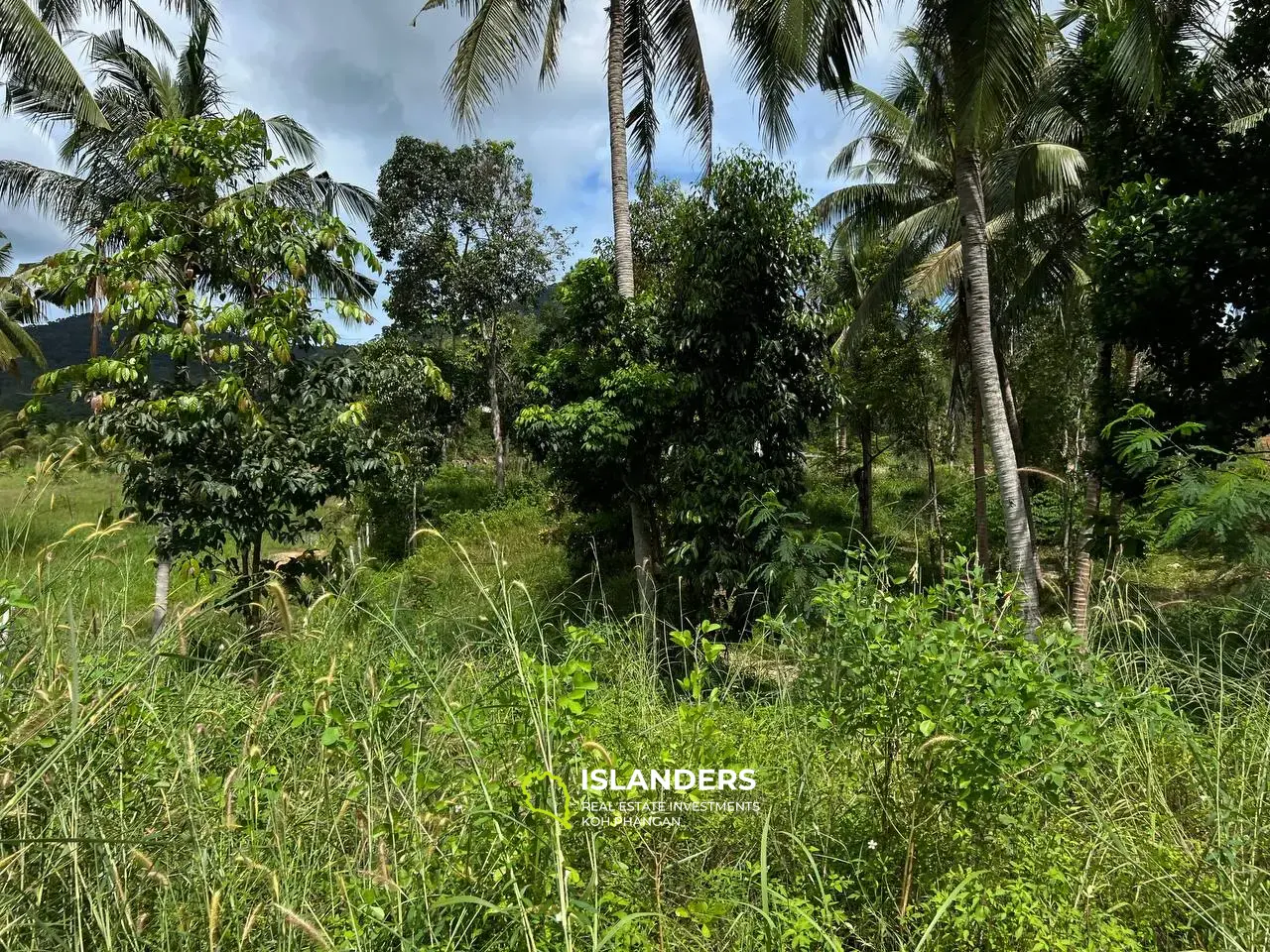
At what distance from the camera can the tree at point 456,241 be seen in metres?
15.1

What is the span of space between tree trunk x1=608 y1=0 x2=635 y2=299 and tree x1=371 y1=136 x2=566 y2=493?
7.95 metres

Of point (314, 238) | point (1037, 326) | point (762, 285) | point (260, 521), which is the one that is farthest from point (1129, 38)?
point (1037, 326)

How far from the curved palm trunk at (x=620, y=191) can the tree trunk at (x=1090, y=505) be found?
385 centimetres

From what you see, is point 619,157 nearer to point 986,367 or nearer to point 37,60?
point 986,367

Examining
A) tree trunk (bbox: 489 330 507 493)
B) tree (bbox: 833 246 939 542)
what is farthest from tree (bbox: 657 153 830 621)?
tree trunk (bbox: 489 330 507 493)

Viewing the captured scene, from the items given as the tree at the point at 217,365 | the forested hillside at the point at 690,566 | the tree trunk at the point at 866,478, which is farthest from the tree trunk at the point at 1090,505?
the tree at the point at 217,365

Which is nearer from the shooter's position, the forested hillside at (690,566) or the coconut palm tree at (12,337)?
the forested hillside at (690,566)

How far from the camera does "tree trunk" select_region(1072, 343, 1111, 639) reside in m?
6.14

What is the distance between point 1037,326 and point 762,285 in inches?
392

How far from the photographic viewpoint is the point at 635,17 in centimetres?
820

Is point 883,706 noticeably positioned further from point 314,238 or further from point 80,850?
point 314,238

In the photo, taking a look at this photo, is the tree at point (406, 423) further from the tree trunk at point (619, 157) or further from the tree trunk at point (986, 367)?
the tree trunk at point (986, 367)

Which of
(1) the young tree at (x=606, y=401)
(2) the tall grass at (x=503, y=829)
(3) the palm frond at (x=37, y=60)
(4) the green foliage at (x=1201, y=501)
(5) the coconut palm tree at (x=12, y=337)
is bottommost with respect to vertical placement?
(2) the tall grass at (x=503, y=829)

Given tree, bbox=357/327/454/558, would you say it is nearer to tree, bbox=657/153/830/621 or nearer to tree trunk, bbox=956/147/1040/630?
tree, bbox=657/153/830/621
